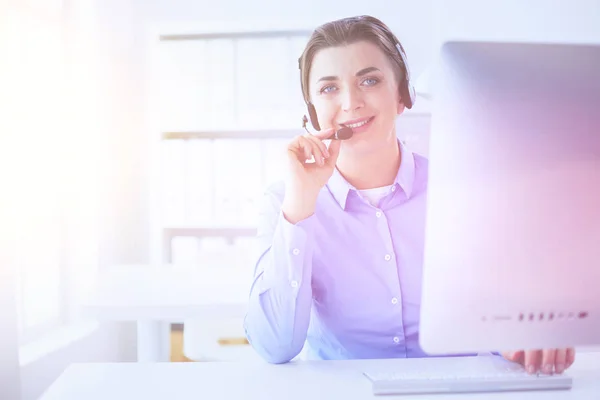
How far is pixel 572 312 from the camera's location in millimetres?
591

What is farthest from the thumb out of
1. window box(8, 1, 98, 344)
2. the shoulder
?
window box(8, 1, 98, 344)

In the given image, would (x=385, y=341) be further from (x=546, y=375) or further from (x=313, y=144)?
(x=313, y=144)

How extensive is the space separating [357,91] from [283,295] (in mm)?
498

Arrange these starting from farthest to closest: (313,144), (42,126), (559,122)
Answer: (42,126) → (313,144) → (559,122)

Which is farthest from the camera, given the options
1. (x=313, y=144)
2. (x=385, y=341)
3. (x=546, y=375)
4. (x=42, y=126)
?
(x=42, y=126)

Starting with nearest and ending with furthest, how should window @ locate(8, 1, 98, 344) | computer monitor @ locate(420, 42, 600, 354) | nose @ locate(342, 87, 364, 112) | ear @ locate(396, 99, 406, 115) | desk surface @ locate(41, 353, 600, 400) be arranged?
computer monitor @ locate(420, 42, 600, 354)
desk surface @ locate(41, 353, 600, 400)
nose @ locate(342, 87, 364, 112)
ear @ locate(396, 99, 406, 115)
window @ locate(8, 1, 98, 344)

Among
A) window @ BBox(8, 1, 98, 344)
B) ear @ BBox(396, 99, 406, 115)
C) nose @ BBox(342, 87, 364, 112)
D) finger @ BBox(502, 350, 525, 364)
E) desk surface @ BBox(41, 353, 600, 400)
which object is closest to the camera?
desk surface @ BBox(41, 353, 600, 400)

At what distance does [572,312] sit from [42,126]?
1.33 metres

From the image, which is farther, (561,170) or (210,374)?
(210,374)

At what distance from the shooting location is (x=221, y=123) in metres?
1.44

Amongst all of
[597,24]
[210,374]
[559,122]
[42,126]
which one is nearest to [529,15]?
[597,24]

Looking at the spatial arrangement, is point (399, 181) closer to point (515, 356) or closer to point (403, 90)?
point (403, 90)

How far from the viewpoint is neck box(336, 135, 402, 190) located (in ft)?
3.95

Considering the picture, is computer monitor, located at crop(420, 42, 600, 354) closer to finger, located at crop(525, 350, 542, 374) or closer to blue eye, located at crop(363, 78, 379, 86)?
finger, located at crop(525, 350, 542, 374)
